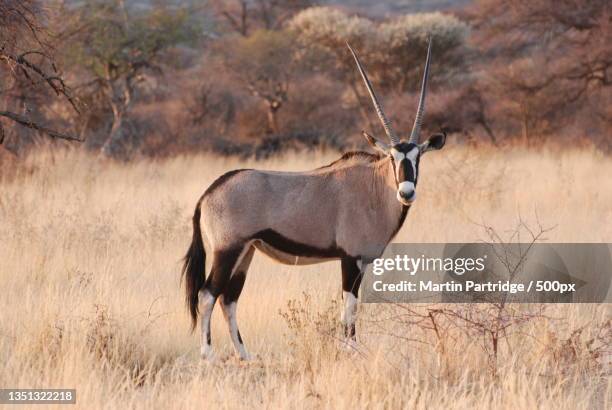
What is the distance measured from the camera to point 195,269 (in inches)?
206

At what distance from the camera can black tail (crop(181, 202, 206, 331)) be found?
205 inches

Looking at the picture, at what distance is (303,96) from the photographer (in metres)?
25.3

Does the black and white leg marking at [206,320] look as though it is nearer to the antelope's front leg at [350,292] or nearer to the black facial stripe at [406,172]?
the antelope's front leg at [350,292]

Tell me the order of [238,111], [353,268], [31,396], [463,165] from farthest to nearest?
[238,111], [463,165], [353,268], [31,396]

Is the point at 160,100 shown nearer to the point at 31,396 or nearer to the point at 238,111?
the point at 238,111

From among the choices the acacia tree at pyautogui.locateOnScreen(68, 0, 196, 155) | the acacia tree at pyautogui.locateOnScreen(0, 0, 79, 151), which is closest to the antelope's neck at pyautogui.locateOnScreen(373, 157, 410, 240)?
the acacia tree at pyautogui.locateOnScreen(0, 0, 79, 151)

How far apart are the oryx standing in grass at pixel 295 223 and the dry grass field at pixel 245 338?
28cm

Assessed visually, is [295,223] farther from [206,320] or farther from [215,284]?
[206,320]

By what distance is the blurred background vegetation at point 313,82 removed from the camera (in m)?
18.0

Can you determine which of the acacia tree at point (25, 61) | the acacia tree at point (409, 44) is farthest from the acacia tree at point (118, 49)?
the acacia tree at point (409, 44)

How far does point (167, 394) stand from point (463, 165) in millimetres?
7519

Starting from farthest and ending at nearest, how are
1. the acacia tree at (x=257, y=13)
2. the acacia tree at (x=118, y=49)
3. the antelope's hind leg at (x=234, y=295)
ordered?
the acacia tree at (x=257, y=13), the acacia tree at (x=118, y=49), the antelope's hind leg at (x=234, y=295)

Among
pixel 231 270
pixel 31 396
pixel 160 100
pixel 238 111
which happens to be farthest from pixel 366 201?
pixel 160 100

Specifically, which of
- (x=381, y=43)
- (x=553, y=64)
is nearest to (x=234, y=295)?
(x=553, y=64)
